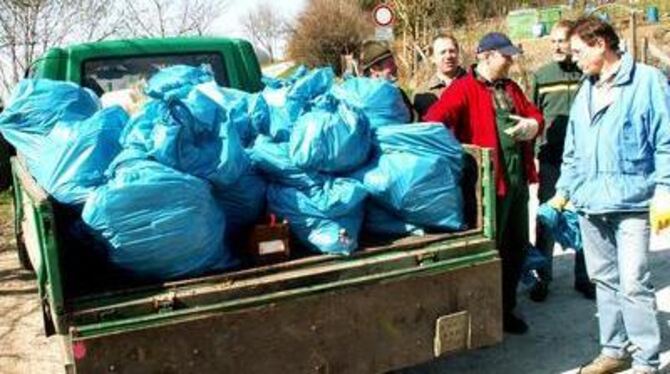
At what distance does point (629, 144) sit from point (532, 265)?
1.61m

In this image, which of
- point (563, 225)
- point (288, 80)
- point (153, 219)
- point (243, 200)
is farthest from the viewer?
point (563, 225)

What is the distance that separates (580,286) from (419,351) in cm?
230

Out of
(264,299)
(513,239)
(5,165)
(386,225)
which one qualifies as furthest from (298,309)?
(5,165)

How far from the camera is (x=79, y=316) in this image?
277cm

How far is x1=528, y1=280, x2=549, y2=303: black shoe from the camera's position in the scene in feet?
17.1

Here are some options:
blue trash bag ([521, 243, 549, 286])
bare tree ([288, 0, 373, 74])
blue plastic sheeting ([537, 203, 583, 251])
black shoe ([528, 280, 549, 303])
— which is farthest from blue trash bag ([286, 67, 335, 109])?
bare tree ([288, 0, 373, 74])

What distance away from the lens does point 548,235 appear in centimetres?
524

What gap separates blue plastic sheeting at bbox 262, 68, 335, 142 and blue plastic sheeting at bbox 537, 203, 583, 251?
1.78 meters

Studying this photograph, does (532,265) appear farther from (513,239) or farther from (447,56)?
(447,56)

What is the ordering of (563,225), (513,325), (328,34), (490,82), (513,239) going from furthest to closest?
(328,34) < (563,225) < (513,325) < (513,239) < (490,82)

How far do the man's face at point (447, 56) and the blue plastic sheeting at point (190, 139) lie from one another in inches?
71.8

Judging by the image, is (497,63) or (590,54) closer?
(590,54)

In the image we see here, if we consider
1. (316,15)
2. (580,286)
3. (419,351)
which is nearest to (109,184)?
(419,351)

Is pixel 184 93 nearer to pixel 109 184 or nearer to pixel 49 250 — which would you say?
pixel 109 184
